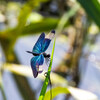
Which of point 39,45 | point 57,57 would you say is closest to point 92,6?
point 39,45

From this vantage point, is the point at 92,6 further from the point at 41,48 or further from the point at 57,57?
the point at 57,57

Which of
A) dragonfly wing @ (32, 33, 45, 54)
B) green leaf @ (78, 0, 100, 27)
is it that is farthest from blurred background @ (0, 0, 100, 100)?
dragonfly wing @ (32, 33, 45, 54)

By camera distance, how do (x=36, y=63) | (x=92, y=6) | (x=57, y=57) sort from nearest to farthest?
(x=36, y=63), (x=92, y=6), (x=57, y=57)

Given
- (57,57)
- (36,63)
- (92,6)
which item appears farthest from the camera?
(57,57)

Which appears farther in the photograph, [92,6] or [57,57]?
[57,57]

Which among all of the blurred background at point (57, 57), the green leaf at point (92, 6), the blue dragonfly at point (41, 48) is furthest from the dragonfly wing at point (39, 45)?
the blurred background at point (57, 57)

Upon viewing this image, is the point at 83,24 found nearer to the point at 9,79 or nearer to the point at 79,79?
the point at 79,79

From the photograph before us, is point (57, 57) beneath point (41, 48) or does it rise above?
above

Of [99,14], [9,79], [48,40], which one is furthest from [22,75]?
[48,40]

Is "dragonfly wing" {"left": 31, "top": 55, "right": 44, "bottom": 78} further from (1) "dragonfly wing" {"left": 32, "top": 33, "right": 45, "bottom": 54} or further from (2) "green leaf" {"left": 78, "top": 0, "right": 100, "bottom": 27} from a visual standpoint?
(2) "green leaf" {"left": 78, "top": 0, "right": 100, "bottom": 27}

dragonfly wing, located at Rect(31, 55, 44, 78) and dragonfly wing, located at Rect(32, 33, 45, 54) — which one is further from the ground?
dragonfly wing, located at Rect(32, 33, 45, 54)

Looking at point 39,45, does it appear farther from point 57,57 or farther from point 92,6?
point 57,57
